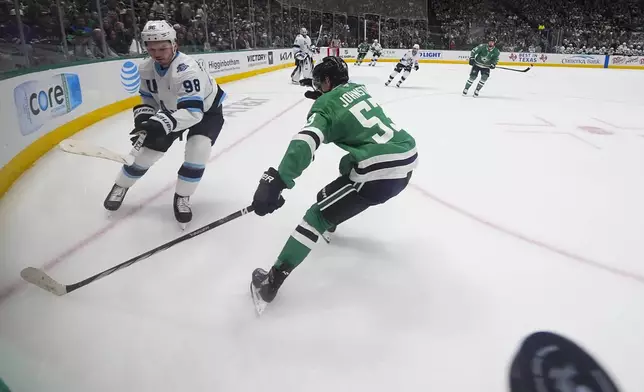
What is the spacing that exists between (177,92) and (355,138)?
122 centimetres

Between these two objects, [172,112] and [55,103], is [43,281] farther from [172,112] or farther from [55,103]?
[55,103]

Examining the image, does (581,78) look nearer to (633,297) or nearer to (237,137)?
(237,137)

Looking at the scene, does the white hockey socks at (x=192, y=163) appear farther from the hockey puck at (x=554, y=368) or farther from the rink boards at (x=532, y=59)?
the rink boards at (x=532, y=59)

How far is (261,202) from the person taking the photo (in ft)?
5.02

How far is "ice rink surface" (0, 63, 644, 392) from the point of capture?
145cm

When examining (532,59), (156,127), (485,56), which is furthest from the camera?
(532,59)

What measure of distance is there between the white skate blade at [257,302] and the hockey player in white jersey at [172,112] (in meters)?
0.90

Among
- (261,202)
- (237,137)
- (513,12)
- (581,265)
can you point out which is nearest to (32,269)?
(261,202)

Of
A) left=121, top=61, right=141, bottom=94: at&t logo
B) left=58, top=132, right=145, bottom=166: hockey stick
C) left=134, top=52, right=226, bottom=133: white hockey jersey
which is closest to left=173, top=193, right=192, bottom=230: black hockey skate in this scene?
left=58, top=132, right=145, bottom=166: hockey stick

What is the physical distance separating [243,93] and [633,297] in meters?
7.34

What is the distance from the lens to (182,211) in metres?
2.51

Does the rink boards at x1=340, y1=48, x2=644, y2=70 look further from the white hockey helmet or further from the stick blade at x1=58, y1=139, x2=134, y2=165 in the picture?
the stick blade at x1=58, y1=139, x2=134, y2=165

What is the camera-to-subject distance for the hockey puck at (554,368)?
1380 millimetres

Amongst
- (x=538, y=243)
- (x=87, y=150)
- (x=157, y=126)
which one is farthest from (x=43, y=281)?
(x=538, y=243)
